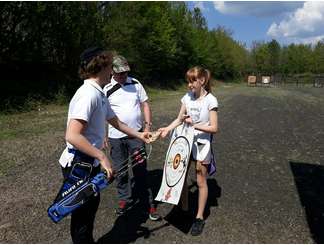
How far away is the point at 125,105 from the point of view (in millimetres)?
5008

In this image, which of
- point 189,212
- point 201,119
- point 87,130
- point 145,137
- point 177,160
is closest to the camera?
point 87,130

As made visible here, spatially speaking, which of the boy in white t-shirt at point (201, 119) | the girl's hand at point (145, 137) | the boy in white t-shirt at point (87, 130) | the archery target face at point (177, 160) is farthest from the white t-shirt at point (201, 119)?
the boy in white t-shirt at point (87, 130)

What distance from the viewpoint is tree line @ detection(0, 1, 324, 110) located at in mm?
19219

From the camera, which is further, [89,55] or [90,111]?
[89,55]

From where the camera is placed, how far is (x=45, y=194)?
19.7ft

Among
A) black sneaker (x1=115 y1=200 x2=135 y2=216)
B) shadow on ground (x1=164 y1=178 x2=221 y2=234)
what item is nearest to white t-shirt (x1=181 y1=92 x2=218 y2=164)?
shadow on ground (x1=164 y1=178 x2=221 y2=234)

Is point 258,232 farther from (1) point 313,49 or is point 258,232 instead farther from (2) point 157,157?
(1) point 313,49

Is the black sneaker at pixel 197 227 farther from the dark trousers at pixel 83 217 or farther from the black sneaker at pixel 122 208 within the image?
the dark trousers at pixel 83 217

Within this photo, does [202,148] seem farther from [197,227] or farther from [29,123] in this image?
[29,123]

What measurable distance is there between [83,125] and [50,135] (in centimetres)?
799

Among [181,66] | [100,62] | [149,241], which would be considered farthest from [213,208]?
[181,66]

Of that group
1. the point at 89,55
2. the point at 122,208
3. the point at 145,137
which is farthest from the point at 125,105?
the point at 89,55

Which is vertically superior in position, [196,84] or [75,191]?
[196,84]

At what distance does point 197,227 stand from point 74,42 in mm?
22105
